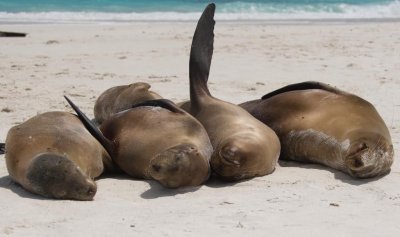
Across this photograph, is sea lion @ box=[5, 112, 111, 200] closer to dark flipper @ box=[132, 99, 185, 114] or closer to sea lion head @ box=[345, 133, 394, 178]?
dark flipper @ box=[132, 99, 185, 114]

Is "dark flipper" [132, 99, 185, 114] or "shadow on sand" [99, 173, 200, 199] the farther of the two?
"dark flipper" [132, 99, 185, 114]

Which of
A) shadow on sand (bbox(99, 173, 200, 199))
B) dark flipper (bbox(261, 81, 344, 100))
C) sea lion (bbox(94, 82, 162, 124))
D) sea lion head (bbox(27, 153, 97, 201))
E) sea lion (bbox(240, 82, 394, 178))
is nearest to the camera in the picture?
sea lion head (bbox(27, 153, 97, 201))

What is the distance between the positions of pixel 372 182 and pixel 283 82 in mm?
4615

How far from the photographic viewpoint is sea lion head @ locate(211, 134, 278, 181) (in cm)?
432

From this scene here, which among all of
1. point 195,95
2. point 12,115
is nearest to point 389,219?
point 195,95

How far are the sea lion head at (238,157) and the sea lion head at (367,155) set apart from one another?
534 mm

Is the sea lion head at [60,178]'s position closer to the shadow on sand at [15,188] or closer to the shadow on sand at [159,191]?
the shadow on sand at [15,188]

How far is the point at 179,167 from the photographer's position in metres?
4.18

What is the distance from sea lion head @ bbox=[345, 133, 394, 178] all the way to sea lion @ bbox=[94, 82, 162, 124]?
2.07 m

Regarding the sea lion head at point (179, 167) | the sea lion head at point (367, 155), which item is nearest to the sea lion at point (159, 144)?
the sea lion head at point (179, 167)

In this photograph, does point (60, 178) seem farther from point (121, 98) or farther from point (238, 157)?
point (121, 98)

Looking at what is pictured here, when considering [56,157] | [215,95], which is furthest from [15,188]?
[215,95]

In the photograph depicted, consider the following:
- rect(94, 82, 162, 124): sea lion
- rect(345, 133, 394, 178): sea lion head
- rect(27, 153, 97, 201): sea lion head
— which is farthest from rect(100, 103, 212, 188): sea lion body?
rect(94, 82, 162, 124): sea lion

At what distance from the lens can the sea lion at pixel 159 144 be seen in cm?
417
